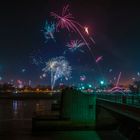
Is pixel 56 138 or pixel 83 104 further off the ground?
pixel 83 104

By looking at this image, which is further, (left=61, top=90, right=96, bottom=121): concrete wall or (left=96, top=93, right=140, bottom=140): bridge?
(left=61, top=90, right=96, bottom=121): concrete wall

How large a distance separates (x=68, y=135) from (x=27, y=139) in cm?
539

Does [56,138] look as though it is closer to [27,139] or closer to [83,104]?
[27,139]

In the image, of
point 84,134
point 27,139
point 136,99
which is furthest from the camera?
point 84,134

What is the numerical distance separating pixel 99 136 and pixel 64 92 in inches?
330

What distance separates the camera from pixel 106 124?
56656 mm

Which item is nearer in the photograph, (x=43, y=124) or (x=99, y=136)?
(x=99, y=136)

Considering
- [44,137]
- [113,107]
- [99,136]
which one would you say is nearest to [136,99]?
[113,107]

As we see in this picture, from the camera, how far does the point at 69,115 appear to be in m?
56.9

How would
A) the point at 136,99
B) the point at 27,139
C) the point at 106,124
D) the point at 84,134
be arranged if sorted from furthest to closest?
the point at 106,124 < the point at 84,134 < the point at 27,139 < the point at 136,99

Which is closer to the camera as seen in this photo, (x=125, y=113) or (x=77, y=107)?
(x=125, y=113)

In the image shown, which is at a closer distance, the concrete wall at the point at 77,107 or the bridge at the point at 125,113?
the bridge at the point at 125,113

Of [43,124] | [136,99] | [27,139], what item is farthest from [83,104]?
[136,99]

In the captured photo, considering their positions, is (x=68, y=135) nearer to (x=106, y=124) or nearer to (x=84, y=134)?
(x=84, y=134)
